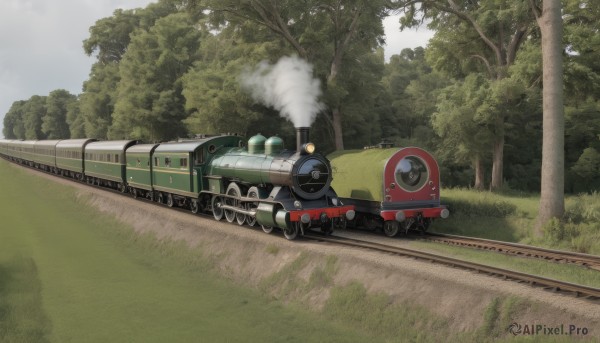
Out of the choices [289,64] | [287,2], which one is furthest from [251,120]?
[287,2]

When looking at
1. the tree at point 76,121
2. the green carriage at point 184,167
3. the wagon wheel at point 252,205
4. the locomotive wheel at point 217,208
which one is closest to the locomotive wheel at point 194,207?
the green carriage at point 184,167

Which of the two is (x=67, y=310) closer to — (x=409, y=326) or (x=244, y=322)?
(x=244, y=322)

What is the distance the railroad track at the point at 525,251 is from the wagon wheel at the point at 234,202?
6809 millimetres

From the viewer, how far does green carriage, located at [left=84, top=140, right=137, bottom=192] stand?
2744 cm

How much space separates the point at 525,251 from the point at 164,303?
1021 centimetres

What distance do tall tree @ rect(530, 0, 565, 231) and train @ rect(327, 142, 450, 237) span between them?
11.0 feet

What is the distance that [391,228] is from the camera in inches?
615

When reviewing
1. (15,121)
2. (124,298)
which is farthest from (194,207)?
(15,121)

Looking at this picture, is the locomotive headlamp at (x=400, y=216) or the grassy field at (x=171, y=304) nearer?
the grassy field at (x=171, y=304)

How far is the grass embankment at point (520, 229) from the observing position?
11086mm

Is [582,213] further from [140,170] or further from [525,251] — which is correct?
[140,170]

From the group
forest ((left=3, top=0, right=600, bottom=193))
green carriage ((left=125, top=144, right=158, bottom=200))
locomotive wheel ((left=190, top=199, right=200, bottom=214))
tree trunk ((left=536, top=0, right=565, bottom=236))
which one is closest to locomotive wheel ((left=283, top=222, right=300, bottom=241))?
forest ((left=3, top=0, right=600, bottom=193))

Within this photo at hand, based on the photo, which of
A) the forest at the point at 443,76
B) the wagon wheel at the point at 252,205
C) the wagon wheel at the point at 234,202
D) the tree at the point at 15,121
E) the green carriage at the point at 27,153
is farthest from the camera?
the tree at the point at 15,121

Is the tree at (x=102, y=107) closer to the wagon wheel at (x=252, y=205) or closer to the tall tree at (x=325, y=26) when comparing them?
the tall tree at (x=325, y=26)
